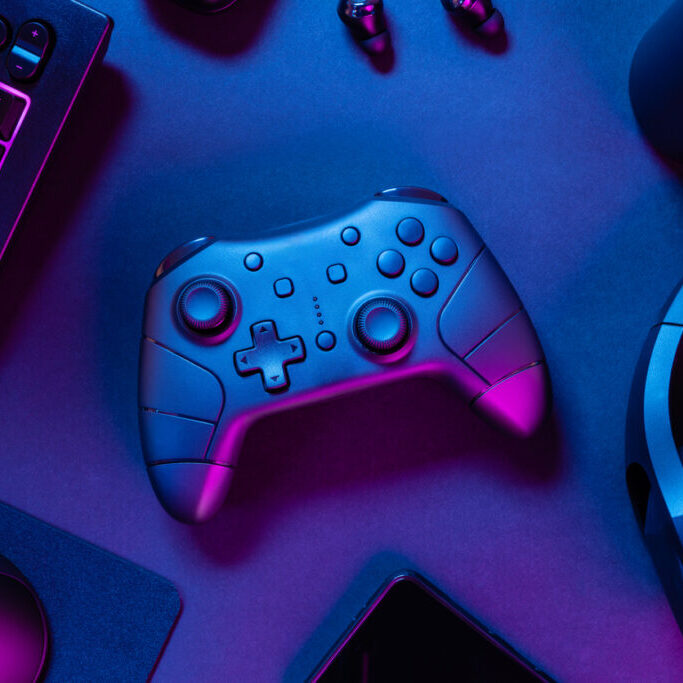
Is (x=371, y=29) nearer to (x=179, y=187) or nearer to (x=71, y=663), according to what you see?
(x=179, y=187)

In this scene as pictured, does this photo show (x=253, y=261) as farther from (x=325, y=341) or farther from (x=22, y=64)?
(x=22, y=64)

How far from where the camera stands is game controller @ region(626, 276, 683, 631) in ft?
1.37

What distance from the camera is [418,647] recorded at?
1.52 feet

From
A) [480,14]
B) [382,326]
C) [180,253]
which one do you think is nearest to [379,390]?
[382,326]

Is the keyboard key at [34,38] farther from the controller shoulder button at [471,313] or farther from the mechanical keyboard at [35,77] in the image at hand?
the controller shoulder button at [471,313]

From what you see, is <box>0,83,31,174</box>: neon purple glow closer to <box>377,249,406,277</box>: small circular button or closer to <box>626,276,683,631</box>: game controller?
<box>377,249,406,277</box>: small circular button

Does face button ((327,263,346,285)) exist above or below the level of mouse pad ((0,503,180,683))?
above

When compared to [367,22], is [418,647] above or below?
below

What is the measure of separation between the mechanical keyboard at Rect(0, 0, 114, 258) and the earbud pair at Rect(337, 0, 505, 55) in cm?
16

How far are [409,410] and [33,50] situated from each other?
35 centimetres

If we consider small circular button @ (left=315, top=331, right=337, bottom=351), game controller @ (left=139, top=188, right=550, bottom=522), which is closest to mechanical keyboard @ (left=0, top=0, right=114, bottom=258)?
game controller @ (left=139, top=188, right=550, bottom=522)

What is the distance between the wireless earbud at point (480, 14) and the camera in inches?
18.6

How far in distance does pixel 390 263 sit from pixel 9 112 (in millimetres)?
267

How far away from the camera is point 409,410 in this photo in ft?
1.61
